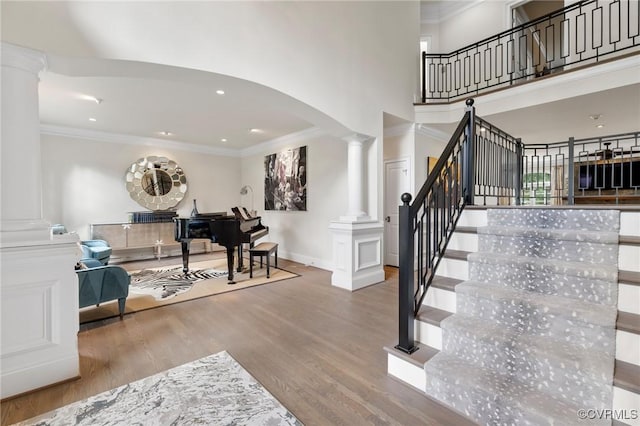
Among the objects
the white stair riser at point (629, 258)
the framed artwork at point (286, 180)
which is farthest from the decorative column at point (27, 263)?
the framed artwork at point (286, 180)

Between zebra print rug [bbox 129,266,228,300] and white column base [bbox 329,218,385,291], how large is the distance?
2.18 metres

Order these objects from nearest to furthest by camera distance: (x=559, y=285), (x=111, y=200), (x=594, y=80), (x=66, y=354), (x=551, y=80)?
1. (x=559, y=285)
2. (x=66, y=354)
3. (x=594, y=80)
4. (x=551, y=80)
5. (x=111, y=200)

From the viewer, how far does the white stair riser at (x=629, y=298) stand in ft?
5.17

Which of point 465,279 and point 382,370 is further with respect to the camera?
point 465,279

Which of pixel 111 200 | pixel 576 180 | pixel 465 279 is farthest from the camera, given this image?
pixel 576 180

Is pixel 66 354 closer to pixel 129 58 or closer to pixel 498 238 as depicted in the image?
pixel 129 58

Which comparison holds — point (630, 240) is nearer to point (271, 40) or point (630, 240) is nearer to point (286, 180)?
point (271, 40)

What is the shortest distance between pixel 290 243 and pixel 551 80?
5.49 metres

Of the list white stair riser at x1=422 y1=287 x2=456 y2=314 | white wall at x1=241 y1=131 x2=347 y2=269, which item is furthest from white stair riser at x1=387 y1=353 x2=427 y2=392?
white wall at x1=241 y1=131 x2=347 y2=269

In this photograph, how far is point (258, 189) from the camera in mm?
7559

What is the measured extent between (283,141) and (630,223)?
5880 millimetres

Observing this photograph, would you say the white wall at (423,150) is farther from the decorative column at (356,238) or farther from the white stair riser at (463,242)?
the white stair riser at (463,242)

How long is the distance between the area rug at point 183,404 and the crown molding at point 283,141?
4680mm

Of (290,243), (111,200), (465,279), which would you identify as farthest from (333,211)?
(111,200)
